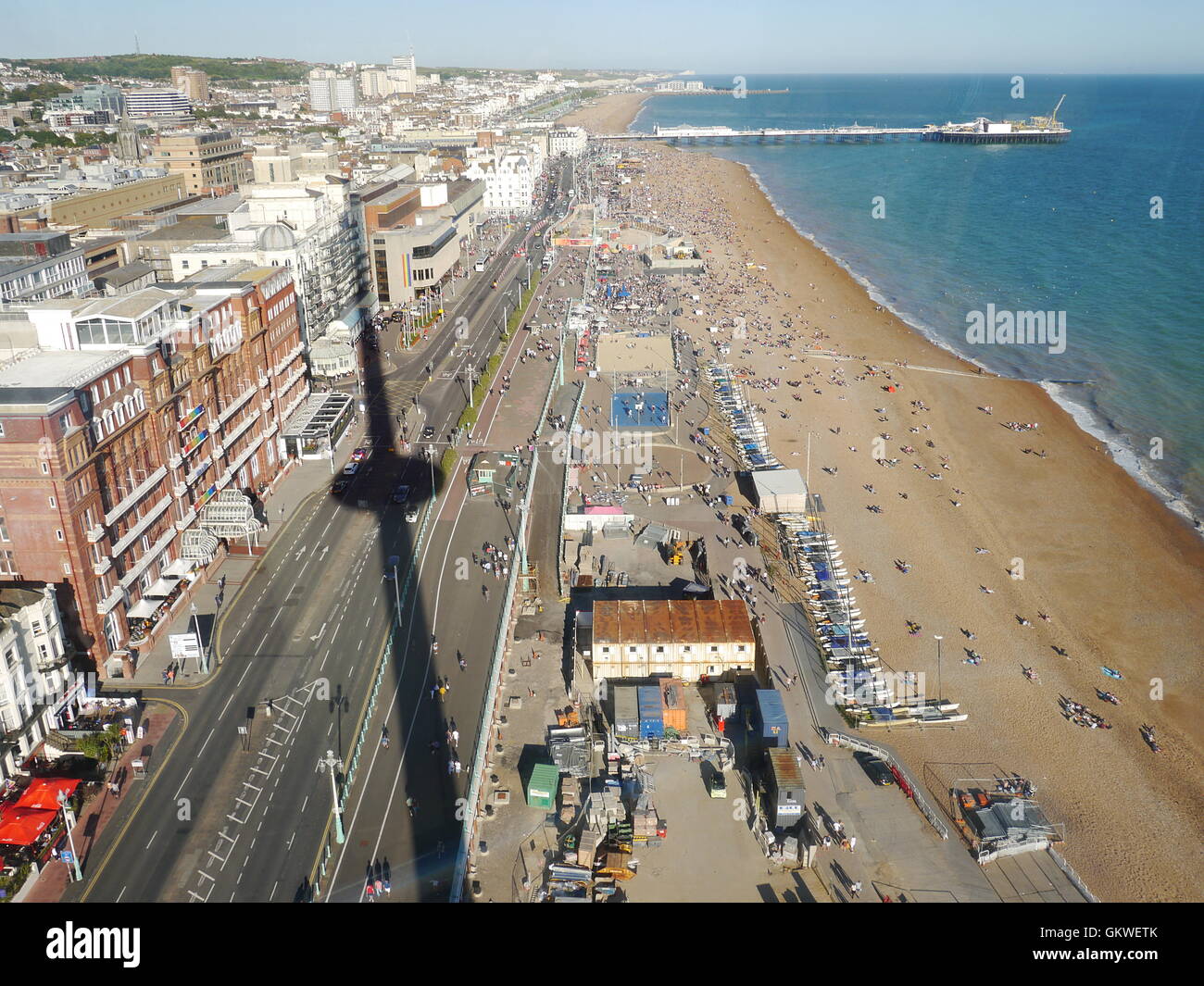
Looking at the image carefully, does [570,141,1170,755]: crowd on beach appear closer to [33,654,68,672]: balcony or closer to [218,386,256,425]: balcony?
[218,386,256,425]: balcony

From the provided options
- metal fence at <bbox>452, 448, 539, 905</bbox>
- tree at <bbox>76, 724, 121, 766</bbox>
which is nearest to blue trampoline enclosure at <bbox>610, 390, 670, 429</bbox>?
metal fence at <bbox>452, 448, 539, 905</bbox>

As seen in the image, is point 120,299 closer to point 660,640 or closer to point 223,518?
point 223,518

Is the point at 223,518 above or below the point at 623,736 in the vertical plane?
above

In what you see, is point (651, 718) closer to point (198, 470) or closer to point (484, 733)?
point (484, 733)

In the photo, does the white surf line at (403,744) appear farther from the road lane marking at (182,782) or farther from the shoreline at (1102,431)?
the shoreline at (1102,431)

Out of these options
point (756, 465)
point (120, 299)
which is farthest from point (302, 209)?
point (756, 465)

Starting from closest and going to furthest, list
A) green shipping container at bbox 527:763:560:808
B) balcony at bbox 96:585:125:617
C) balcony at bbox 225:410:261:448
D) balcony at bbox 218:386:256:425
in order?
green shipping container at bbox 527:763:560:808, balcony at bbox 96:585:125:617, balcony at bbox 218:386:256:425, balcony at bbox 225:410:261:448
